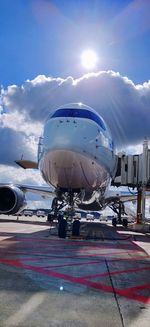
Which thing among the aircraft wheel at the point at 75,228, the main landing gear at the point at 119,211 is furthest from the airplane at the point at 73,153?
the main landing gear at the point at 119,211

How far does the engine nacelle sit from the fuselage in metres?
4.95

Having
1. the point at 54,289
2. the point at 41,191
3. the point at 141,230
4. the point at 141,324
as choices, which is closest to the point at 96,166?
the point at 141,230

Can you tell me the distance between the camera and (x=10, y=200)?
20750 millimetres

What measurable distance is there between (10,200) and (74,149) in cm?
856

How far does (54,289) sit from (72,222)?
10.9m

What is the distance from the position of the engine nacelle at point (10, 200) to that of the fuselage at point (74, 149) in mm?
4945

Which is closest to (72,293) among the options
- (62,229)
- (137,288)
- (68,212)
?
(137,288)

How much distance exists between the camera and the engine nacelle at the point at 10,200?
66.2 ft

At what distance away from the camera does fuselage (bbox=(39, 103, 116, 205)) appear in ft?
44.8

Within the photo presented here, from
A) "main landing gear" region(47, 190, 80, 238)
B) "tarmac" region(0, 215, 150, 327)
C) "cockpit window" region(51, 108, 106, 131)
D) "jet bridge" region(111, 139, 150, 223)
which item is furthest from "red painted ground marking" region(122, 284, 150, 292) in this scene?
"jet bridge" region(111, 139, 150, 223)

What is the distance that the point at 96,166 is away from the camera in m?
15.4

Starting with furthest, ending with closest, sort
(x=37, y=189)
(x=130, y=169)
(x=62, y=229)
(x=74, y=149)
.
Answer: (x=37, y=189) < (x=130, y=169) < (x=62, y=229) < (x=74, y=149)

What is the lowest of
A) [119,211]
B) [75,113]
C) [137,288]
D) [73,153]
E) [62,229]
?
[137,288]

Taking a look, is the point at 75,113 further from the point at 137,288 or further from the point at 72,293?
the point at 72,293
